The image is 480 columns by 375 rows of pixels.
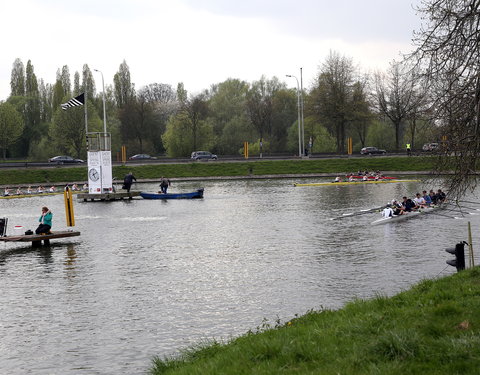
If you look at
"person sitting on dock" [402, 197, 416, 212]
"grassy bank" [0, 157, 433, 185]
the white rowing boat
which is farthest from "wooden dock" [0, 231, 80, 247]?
"grassy bank" [0, 157, 433, 185]

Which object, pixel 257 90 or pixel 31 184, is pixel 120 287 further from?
pixel 257 90

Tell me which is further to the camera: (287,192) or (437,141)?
(287,192)

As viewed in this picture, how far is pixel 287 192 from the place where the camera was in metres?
58.3

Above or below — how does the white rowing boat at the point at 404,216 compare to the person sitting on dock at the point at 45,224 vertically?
below

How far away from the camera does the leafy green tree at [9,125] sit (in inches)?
4154

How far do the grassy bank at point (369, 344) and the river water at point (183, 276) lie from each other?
10.0 feet

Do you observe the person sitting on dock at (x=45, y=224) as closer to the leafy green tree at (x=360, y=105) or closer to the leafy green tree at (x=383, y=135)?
the leafy green tree at (x=360, y=105)

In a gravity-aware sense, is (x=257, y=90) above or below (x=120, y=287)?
above

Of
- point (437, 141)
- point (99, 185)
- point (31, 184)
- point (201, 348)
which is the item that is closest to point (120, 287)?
point (201, 348)

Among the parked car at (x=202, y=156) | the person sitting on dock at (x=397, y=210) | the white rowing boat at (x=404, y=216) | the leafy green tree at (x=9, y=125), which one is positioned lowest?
the white rowing boat at (x=404, y=216)

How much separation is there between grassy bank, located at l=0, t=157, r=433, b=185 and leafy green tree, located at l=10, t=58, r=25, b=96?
45.4 m

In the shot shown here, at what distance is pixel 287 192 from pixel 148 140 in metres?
70.8

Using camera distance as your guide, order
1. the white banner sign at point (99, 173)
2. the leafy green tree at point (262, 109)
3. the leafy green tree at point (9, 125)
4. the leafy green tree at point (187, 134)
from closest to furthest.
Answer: the white banner sign at point (99, 173), the leafy green tree at point (9, 125), the leafy green tree at point (187, 134), the leafy green tree at point (262, 109)

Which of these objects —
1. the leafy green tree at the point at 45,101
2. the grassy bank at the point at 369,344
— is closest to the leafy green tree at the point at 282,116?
the leafy green tree at the point at 45,101
